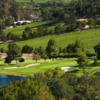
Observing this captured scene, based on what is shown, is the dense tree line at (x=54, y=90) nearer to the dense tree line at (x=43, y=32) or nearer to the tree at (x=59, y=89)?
the tree at (x=59, y=89)

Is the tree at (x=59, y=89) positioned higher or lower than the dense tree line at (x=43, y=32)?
lower

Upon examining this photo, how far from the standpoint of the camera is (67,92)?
134ft

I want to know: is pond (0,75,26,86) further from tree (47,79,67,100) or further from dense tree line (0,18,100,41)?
dense tree line (0,18,100,41)

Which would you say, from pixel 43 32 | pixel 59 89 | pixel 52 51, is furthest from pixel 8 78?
pixel 43 32

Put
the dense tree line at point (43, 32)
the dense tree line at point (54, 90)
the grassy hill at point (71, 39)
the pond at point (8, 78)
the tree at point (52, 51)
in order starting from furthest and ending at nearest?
1. the dense tree line at point (43, 32)
2. the grassy hill at point (71, 39)
3. the tree at point (52, 51)
4. the pond at point (8, 78)
5. the dense tree line at point (54, 90)

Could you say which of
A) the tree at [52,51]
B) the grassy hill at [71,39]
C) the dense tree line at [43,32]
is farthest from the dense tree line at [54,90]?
the dense tree line at [43,32]

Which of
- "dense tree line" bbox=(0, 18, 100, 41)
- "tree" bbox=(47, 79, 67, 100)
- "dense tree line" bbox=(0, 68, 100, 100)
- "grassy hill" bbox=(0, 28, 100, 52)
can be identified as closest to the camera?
"dense tree line" bbox=(0, 68, 100, 100)

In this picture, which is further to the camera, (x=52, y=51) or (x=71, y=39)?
(x=71, y=39)

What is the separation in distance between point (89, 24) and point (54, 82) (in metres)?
112

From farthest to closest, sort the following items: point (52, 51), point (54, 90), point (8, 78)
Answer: point (52, 51)
point (8, 78)
point (54, 90)

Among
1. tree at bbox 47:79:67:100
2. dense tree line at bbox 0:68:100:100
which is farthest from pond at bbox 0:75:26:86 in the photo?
tree at bbox 47:79:67:100

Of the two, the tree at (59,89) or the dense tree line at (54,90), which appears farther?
the tree at (59,89)

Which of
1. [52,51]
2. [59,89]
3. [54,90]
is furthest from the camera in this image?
[52,51]

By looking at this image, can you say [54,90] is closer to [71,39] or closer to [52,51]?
[52,51]
